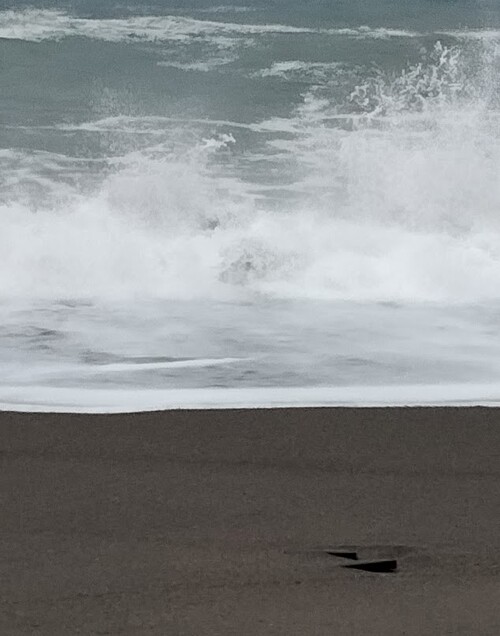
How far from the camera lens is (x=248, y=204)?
8570mm

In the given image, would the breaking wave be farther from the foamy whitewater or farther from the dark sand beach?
the dark sand beach

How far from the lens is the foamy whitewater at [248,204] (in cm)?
477

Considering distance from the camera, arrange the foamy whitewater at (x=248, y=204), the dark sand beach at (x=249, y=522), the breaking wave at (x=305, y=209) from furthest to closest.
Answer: the breaking wave at (x=305, y=209) < the foamy whitewater at (x=248, y=204) < the dark sand beach at (x=249, y=522)

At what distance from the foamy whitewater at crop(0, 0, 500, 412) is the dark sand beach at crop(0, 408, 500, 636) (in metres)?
0.66

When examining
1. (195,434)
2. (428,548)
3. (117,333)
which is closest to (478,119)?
(117,333)

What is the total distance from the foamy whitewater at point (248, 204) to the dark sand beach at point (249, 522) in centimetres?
66

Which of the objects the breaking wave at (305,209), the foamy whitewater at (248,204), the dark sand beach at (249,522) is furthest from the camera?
the breaking wave at (305,209)

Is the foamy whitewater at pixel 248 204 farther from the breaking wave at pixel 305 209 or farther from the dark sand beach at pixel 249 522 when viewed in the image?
the dark sand beach at pixel 249 522

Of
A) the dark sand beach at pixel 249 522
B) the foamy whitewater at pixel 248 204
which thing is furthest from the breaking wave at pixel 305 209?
the dark sand beach at pixel 249 522

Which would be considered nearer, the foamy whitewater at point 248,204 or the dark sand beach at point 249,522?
the dark sand beach at point 249,522

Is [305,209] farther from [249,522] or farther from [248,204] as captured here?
[249,522]

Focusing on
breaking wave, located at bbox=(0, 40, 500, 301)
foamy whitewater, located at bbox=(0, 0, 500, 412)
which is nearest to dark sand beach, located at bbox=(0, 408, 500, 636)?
foamy whitewater, located at bbox=(0, 0, 500, 412)

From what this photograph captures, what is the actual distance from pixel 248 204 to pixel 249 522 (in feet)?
19.9

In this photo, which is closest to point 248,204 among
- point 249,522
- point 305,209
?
point 305,209
